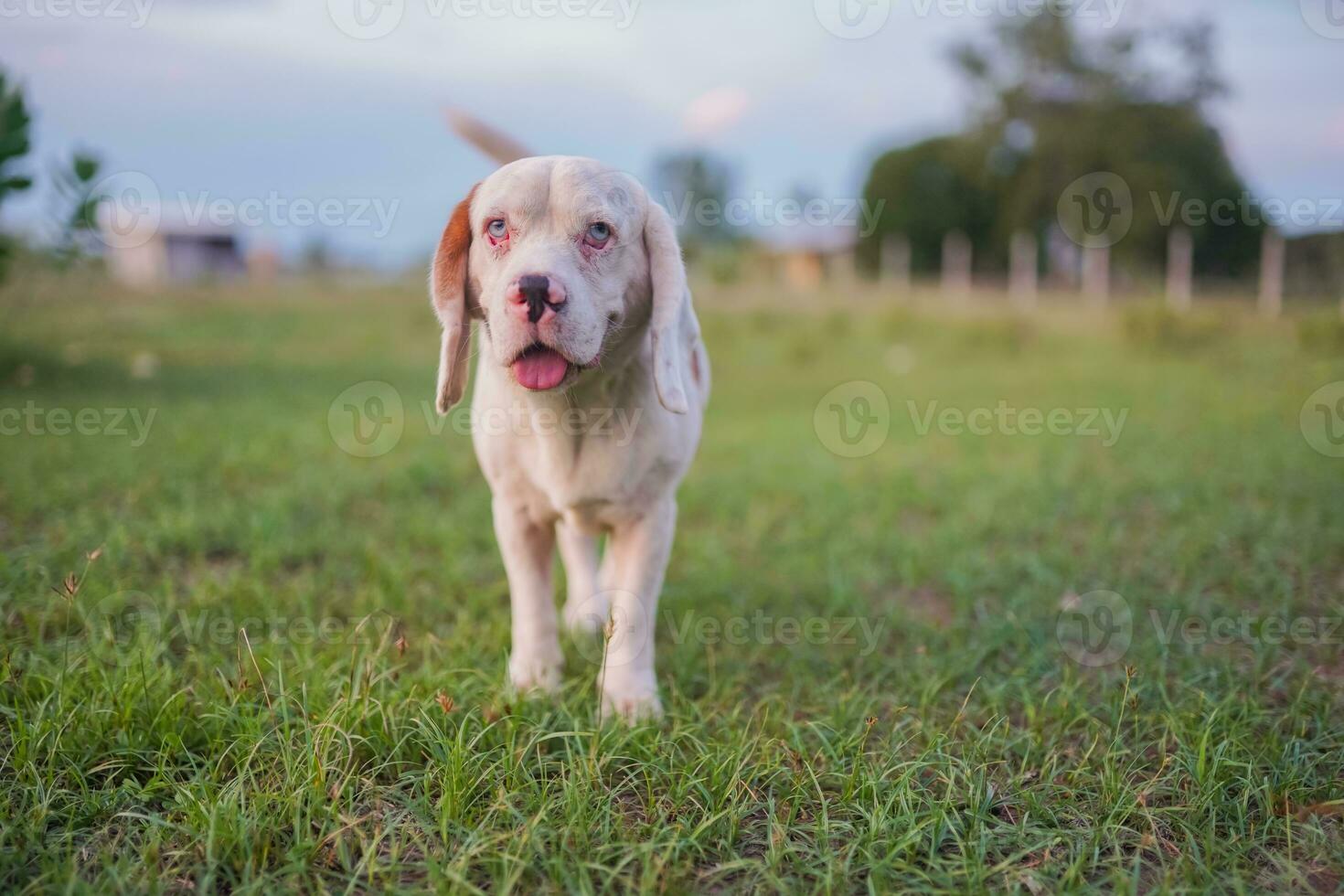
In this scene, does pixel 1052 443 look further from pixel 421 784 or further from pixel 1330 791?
pixel 421 784

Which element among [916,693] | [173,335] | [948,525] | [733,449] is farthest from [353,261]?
[916,693]

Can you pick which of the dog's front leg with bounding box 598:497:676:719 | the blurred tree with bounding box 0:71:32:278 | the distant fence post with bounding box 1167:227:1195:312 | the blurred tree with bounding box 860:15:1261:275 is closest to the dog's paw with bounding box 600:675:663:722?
the dog's front leg with bounding box 598:497:676:719

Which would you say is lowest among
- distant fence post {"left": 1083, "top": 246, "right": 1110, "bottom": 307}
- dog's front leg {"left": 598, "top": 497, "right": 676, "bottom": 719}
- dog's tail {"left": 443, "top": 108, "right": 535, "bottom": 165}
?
dog's front leg {"left": 598, "top": 497, "right": 676, "bottom": 719}

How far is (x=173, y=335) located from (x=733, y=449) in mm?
8828

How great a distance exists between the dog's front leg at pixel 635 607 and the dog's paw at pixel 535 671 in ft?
0.50

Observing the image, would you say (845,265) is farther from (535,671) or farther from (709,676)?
(535,671)

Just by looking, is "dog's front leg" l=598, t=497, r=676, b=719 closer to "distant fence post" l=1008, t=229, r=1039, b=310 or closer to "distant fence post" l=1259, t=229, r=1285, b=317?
"distant fence post" l=1008, t=229, r=1039, b=310

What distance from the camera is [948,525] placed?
480 cm

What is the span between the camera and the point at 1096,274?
20906mm

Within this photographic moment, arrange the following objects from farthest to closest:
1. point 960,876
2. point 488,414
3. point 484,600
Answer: point 484,600 < point 488,414 < point 960,876

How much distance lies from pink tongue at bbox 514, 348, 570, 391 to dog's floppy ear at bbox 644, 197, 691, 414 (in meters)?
0.28

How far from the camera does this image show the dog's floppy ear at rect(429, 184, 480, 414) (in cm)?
255

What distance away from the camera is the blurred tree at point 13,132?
15.1ft

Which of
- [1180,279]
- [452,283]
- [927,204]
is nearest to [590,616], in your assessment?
[452,283]
